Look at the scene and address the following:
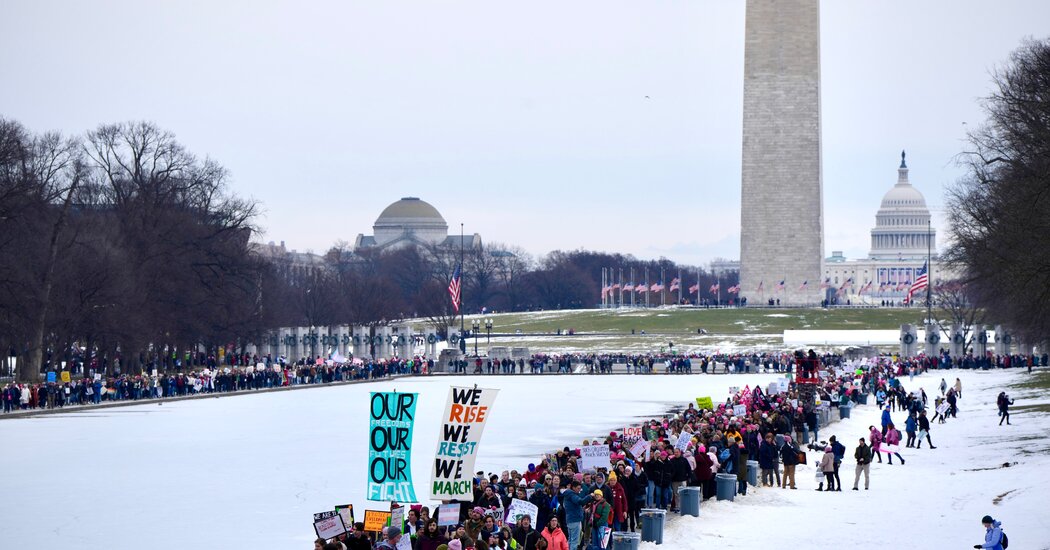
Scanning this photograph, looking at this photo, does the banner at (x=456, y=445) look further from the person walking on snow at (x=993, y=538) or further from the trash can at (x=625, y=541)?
the person walking on snow at (x=993, y=538)

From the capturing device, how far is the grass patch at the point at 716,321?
3949 inches

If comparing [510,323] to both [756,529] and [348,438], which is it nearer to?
[348,438]

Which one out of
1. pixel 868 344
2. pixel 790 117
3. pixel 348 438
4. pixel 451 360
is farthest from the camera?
pixel 790 117

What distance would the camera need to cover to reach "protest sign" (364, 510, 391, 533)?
16.7 metres

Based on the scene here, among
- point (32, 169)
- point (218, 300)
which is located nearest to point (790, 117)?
point (218, 300)

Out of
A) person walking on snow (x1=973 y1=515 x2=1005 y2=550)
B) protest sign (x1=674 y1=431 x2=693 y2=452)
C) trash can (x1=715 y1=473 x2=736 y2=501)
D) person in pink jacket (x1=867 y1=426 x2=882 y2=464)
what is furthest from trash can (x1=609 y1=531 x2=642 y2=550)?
person in pink jacket (x1=867 y1=426 x2=882 y2=464)

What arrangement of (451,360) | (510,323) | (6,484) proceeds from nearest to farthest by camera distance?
1. (6,484)
2. (451,360)
3. (510,323)

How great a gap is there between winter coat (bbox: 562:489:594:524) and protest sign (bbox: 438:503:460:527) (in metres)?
1.67

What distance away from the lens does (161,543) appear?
20.8m

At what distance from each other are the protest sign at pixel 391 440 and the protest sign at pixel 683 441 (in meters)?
7.24

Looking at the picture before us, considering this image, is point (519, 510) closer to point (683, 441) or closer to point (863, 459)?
point (683, 441)

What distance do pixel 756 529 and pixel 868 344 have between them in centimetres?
7081

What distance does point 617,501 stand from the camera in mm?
19750

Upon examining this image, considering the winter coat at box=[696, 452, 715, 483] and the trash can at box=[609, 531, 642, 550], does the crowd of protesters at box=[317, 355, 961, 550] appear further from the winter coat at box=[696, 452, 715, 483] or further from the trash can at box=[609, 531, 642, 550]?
the trash can at box=[609, 531, 642, 550]
